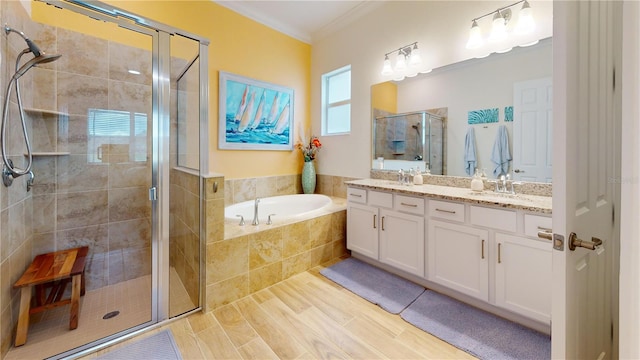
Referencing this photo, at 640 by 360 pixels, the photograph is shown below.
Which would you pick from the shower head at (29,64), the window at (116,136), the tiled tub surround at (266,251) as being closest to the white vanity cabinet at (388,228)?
the tiled tub surround at (266,251)

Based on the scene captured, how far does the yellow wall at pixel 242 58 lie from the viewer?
2.66 metres

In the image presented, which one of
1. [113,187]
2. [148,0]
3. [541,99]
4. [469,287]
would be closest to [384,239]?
[469,287]

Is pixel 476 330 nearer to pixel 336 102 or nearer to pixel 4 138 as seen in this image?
pixel 336 102

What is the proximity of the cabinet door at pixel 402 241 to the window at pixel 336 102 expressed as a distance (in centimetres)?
152

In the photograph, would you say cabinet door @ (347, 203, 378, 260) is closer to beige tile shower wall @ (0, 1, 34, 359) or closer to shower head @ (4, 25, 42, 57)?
beige tile shower wall @ (0, 1, 34, 359)

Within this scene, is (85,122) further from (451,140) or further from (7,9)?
(451,140)

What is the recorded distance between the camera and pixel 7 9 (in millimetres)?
1500

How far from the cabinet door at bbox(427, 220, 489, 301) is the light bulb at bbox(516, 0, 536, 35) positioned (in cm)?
152

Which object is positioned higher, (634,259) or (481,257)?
(634,259)

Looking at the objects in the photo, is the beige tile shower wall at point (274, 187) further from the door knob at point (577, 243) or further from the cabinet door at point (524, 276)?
the door knob at point (577, 243)

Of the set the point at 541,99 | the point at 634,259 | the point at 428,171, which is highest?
the point at 541,99

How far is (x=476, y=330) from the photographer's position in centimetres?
168

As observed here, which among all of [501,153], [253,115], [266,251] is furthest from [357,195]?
[253,115]

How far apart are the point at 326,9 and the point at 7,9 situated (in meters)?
2.68
